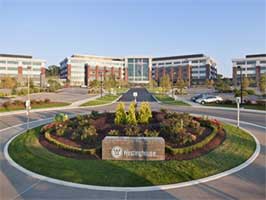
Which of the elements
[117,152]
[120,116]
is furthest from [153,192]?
[120,116]

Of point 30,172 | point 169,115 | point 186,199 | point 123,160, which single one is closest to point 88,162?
point 123,160

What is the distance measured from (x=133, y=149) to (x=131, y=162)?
A: 1.76 feet

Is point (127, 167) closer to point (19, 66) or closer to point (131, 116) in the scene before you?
point (131, 116)

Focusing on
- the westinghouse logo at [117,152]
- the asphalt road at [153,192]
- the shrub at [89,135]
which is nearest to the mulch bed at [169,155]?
the westinghouse logo at [117,152]

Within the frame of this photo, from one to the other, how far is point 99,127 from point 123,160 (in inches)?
169

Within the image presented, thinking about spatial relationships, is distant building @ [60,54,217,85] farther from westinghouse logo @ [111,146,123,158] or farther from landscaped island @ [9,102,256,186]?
westinghouse logo @ [111,146,123,158]

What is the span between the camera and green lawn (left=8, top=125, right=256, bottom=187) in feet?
25.0

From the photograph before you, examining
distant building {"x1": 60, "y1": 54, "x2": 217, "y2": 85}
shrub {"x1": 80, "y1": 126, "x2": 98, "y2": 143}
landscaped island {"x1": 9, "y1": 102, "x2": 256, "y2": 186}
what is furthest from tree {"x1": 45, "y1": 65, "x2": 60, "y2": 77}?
shrub {"x1": 80, "y1": 126, "x2": 98, "y2": 143}

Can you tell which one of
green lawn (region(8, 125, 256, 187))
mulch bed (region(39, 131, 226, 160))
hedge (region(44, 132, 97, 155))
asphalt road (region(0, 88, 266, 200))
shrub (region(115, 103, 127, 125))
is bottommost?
asphalt road (region(0, 88, 266, 200))

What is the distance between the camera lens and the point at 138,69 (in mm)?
129000

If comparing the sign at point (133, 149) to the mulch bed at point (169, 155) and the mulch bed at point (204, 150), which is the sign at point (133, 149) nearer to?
the mulch bed at point (169, 155)

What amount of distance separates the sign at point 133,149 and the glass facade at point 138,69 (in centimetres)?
12019

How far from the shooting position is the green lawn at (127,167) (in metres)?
7.61

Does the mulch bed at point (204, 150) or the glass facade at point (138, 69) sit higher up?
the glass facade at point (138, 69)
